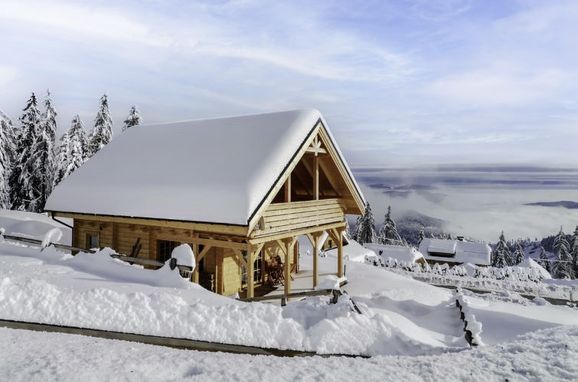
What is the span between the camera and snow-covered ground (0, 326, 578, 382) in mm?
6336

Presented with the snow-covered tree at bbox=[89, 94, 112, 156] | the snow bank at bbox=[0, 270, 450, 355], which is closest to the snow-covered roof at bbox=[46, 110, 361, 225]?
the snow bank at bbox=[0, 270, 450, 355]

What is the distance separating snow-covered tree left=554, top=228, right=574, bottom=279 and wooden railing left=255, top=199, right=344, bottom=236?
49932 mm

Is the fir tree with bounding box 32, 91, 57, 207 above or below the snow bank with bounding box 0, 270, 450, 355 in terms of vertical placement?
above

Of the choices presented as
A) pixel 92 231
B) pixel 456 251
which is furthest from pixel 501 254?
pixel 92 231

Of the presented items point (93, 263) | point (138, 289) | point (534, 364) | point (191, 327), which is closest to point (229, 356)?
point (191, 327)

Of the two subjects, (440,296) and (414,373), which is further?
(440,296)

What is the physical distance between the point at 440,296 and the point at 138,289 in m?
12.6

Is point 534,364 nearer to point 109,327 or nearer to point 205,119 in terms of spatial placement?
point 109,327

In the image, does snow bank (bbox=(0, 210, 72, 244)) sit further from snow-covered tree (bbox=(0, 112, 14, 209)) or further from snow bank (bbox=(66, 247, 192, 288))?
snow bank (bbox=(66, 247, 192, 288))

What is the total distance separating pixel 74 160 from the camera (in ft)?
131

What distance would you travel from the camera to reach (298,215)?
16156 millimetres

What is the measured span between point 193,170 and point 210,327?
319 inches

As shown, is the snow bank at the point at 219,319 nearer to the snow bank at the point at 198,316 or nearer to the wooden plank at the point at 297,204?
the snow bank at the point at 198,316

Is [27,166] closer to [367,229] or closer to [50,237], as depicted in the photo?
[50,237]
